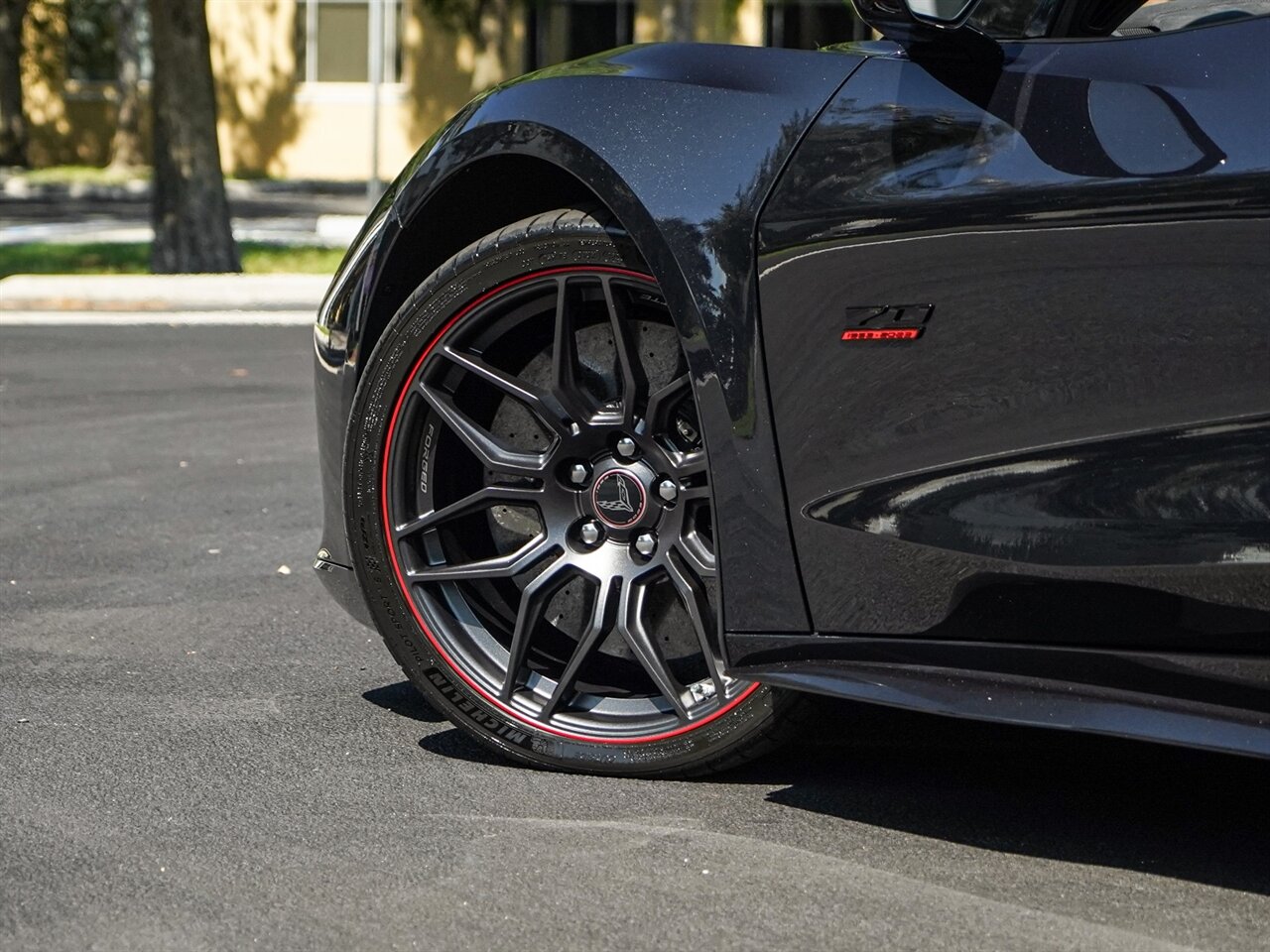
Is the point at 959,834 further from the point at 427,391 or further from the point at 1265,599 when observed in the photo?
the point at 427,391

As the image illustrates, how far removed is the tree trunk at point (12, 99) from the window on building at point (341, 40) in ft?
14.4

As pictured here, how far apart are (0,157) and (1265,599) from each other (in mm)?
30880

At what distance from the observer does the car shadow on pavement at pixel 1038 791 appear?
112 inches

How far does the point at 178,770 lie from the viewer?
3.19 m

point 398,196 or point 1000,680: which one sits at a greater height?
point 398,196

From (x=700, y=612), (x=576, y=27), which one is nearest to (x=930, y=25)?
(x=700, y=612)

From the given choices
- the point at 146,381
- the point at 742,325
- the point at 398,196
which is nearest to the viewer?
the point at 742,325

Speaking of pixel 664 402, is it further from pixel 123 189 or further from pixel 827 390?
pixel 123 189

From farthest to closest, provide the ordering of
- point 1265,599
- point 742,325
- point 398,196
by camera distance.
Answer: point 398,196 → point 742,325 → point 1265,599

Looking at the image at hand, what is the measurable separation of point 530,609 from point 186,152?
38.8 ft

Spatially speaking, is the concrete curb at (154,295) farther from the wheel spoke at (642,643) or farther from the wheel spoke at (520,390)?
the wheel spoke at (642,643)

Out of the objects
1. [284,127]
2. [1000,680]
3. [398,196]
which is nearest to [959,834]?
[1000,680]

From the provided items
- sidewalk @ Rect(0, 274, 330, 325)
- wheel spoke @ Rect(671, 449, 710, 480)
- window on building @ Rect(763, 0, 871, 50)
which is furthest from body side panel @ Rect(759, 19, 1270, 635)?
window on building @ Rect(763, 0, 871, 50)

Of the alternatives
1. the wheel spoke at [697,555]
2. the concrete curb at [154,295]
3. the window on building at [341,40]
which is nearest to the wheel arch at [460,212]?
the wheel spoke at [697,555]
